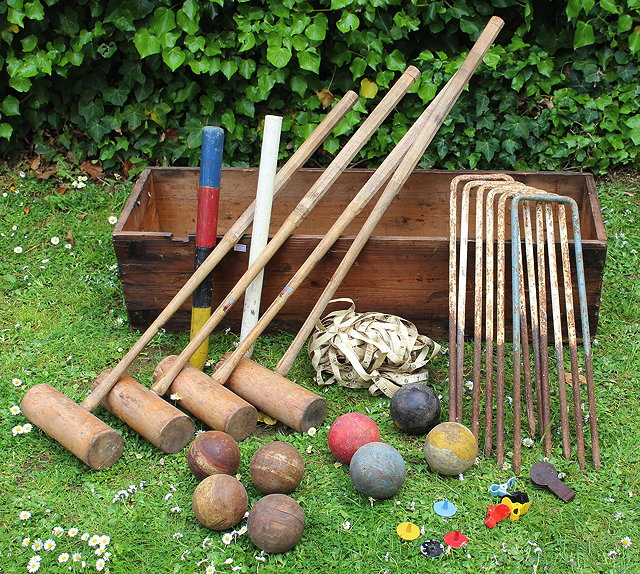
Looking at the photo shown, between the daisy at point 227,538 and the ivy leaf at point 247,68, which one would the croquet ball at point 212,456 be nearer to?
the daisy at point 227,538

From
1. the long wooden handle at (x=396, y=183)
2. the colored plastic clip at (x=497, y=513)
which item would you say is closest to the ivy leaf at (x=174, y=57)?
the long wooden handle at (x=396, y=183)

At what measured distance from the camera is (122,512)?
8.96 feet

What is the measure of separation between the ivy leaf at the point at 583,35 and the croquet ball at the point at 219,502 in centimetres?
329

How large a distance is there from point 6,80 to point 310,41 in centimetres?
195

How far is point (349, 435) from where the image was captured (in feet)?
9.43

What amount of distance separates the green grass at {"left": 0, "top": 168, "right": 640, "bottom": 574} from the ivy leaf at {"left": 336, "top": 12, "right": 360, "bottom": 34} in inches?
71.1

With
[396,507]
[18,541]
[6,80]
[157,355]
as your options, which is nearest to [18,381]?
[157,355]

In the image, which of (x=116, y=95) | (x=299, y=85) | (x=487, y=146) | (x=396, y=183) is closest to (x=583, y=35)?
(x=487, y=146)

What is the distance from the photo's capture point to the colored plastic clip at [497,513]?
2.64 metres

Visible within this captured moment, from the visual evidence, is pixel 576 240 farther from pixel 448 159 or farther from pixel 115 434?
pixel 115 434

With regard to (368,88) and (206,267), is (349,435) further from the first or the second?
(368,88)

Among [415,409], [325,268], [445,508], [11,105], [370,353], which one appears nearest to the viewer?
[445,508]

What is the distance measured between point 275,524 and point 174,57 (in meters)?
2.91

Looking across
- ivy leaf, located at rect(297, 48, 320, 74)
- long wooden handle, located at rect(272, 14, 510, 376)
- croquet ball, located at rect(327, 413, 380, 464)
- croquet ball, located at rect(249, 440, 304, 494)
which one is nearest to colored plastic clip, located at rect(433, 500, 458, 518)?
croquet ball, located at rect(327, 413, 380, 464)
